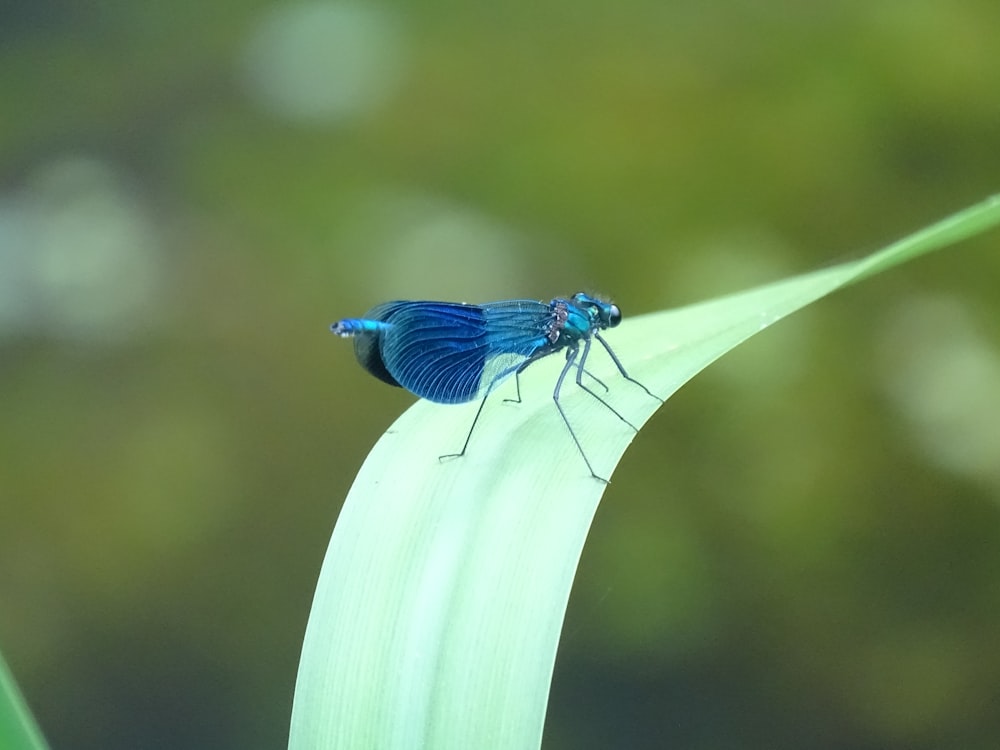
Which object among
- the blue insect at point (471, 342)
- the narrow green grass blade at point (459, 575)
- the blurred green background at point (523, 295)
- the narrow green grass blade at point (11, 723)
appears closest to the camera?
the narrow green grass blade at point (11, 723)

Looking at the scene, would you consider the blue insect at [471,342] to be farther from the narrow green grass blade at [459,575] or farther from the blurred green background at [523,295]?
the blurred green background at [523,295]

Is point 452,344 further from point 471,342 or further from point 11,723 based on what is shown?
point 11,723

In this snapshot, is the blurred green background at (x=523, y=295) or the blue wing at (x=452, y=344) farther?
the blurred green background at (x=523, y=295)

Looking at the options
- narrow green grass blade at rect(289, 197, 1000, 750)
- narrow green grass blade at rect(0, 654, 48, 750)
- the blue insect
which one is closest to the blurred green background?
the blue insect

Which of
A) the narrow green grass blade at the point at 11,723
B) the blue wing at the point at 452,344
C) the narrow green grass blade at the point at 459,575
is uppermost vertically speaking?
the blue wing at the point at 452,344

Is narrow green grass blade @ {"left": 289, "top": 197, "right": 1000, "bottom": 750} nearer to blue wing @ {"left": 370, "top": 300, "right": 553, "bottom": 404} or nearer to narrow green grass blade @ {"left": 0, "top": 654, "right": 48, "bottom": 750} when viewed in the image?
blue wing @ {"left": 370, "top": 300, "right": 553, "bottom": 404}

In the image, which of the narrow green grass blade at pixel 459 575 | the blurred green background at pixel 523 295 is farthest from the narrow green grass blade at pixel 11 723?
the blurred green background at pixel 523 295

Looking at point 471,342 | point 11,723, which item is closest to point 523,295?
point 471,342
